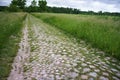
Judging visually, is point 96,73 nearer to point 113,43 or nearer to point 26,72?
point 26,72

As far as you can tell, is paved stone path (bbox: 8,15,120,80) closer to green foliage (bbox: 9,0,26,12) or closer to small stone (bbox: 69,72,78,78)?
small stone (bbox: 69,72,78,78)

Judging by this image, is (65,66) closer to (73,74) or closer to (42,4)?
(73,74)

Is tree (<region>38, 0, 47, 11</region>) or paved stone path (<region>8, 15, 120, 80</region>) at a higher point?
tree (<region>38, 0, 47, 11</region>)

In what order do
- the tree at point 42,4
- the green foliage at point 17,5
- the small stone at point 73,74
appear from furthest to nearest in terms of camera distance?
the green foliage at point 17,5, the tree at point 42,4, the small stone at point 73,74

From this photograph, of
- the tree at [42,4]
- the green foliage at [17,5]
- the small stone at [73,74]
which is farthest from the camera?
the green foliage at [17,5]

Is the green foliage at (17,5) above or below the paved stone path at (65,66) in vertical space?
above

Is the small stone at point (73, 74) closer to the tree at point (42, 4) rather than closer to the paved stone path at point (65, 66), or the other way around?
the paved stone path at point (65, 66)

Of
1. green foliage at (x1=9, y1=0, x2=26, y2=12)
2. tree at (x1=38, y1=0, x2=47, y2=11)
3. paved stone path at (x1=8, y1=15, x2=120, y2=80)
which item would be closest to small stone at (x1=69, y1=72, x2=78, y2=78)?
paved stone path at (x1=8, y1=15, x2=120, y2=80)

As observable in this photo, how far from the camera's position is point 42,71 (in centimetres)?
528

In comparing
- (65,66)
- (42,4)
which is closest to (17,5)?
(42,4)

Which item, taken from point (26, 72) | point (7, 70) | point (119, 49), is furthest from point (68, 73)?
point (119, 49)

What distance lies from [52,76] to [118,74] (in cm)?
201

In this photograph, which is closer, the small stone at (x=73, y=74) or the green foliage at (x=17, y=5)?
the small stone at (x=73, y=74)

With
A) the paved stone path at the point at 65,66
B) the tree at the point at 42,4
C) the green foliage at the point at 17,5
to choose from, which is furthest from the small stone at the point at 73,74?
the green foliage at the point at 17,5
